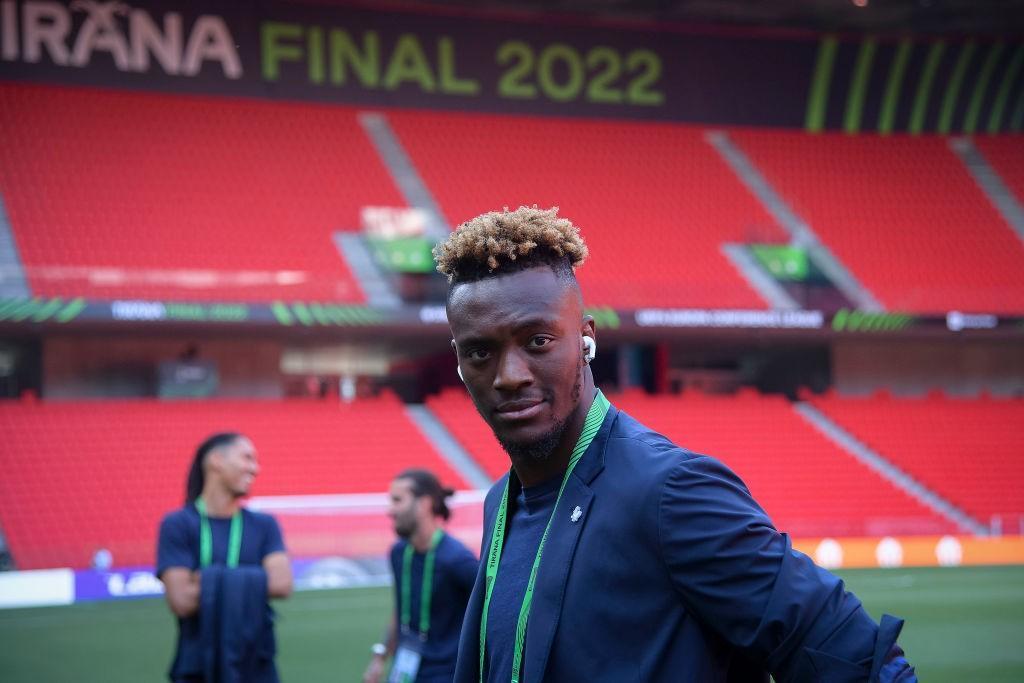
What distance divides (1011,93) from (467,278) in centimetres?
2835

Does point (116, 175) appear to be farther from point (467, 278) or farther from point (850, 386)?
point (467, 278)

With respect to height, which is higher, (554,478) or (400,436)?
(554,478)

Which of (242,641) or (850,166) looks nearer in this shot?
(242,641)

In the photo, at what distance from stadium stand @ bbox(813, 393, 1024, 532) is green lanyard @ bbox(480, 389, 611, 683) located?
1938cm

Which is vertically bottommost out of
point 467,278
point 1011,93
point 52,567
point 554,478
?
point 52,567

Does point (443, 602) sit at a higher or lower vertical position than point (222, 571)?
lower

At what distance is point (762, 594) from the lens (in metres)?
1.84

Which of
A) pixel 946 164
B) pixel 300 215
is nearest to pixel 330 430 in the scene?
pixel 300 215

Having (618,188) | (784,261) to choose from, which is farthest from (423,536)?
(618,188)

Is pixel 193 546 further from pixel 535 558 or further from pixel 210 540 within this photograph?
pixel 535 558

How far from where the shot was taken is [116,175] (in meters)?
21.1

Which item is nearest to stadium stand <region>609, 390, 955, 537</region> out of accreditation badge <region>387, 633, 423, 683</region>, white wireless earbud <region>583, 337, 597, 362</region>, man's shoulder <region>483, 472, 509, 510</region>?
accreditation badge <region>387, 633, 423, 683</region>

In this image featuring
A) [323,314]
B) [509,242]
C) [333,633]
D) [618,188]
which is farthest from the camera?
[618,188]

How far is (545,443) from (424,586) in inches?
139
